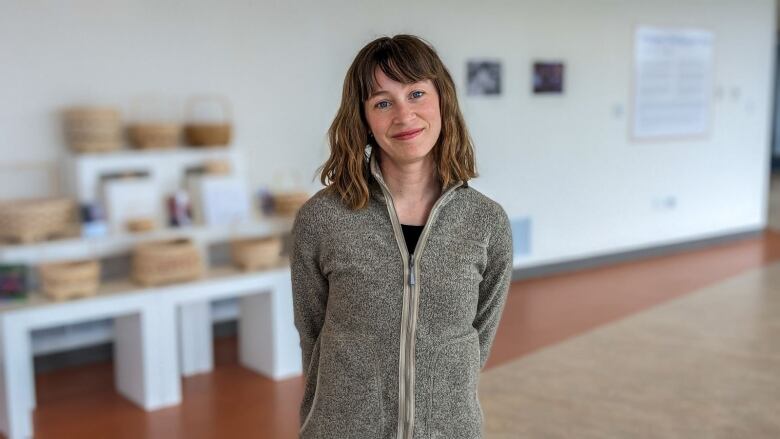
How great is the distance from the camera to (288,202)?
4.93 meters

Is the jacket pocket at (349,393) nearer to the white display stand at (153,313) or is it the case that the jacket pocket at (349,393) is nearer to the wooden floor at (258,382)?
the wooden floor at (258,382)

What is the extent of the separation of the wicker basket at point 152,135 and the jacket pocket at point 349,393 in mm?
3272

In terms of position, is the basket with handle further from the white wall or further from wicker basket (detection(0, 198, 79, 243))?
wicker basket (detection(0, 198, 79, 243))

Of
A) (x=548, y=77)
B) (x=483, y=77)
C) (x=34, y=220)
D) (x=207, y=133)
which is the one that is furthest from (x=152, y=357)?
(x=548, y=77)

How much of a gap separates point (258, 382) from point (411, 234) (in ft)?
10.2

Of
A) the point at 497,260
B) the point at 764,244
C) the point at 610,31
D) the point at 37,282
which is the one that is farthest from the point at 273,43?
the point at 764,244

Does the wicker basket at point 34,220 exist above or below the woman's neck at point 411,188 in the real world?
below

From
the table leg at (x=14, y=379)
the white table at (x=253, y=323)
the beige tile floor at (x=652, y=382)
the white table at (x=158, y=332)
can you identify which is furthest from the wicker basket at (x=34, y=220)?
the beige tile floor at (x=652, y=382)

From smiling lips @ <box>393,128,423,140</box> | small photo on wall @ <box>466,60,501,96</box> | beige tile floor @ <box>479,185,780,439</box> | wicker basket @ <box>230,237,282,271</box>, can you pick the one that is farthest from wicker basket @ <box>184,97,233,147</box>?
smiling lips @ <box>393,128,423,140</box>

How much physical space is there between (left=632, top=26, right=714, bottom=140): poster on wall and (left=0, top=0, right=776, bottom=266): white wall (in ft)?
0.42

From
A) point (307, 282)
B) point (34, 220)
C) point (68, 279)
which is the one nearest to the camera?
point (307, 282)

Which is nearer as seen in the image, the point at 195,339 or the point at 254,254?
the point at 254,254

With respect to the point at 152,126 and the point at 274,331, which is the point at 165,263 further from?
the point at 152,126

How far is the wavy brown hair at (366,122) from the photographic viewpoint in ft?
5.32
